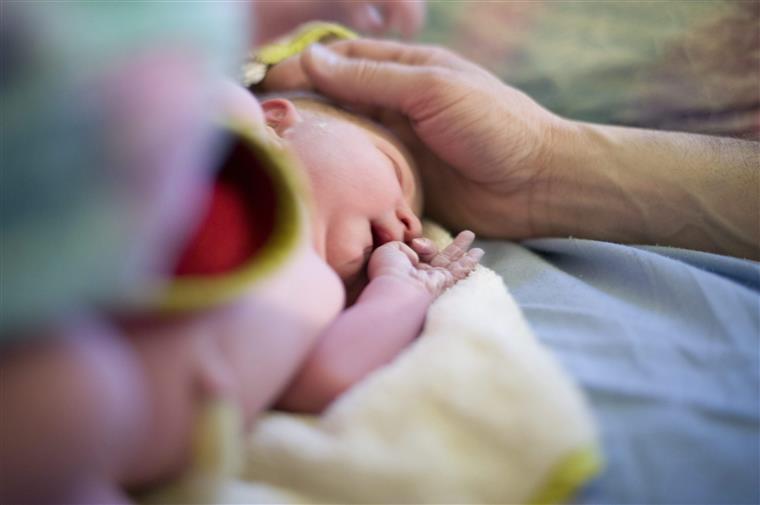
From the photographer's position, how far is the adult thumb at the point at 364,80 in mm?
917

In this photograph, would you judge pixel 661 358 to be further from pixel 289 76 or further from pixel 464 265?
pixel 289 76

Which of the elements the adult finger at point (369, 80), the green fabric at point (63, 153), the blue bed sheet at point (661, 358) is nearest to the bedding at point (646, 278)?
the blue bed sheet at point (661, 358)

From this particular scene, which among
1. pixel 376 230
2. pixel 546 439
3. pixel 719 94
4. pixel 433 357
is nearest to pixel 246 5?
pixel 376 230

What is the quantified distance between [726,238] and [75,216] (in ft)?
2.65

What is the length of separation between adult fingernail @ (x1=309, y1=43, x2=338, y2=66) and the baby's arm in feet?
1.09

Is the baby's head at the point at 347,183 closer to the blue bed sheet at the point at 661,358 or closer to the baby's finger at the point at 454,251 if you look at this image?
the baby's finger at the point at 454,251

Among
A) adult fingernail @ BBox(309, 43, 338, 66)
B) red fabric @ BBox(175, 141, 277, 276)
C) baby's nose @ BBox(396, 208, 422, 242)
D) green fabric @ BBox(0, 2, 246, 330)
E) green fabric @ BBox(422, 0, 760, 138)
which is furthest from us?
green fabric @ BBox(422, 0, 760, 138)

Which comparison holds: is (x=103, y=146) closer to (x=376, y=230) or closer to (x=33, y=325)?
(x=33, y=325)

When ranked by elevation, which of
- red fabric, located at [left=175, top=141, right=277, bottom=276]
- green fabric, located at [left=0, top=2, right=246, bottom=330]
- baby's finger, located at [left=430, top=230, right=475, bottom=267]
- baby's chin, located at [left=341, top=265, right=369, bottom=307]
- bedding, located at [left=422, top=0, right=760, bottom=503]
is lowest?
baby's chin, located at [left=341, top=265, right=369, bottom=307]

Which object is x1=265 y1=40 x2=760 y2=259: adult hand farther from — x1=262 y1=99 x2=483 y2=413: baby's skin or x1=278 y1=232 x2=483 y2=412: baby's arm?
x1=278 y1=232 x2=483 y2=412: baby's arm

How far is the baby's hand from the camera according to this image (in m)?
0.71

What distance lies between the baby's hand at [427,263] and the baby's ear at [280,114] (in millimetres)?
190

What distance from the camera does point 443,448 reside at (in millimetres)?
496

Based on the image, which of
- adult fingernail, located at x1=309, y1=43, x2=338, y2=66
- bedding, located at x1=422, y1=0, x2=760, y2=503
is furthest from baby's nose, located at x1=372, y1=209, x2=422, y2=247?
adult fingernail, located at x1=309, y1=43, x2=338, y2=66
